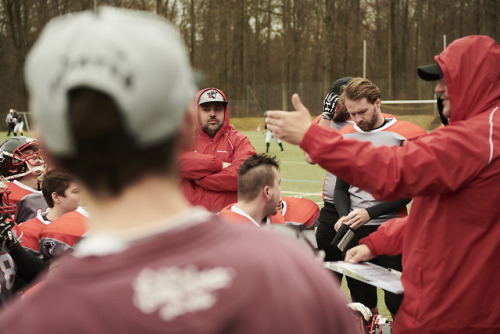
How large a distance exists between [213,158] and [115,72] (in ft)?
14.5

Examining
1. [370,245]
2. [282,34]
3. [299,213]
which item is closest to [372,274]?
[370,245]

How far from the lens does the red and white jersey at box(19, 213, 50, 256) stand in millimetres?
4133

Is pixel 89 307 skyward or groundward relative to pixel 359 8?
groundward

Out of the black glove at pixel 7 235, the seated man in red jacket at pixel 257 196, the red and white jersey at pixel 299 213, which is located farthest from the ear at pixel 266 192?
the black glove at pixel 7 235

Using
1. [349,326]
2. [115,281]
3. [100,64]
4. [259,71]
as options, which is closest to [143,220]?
[115,281]

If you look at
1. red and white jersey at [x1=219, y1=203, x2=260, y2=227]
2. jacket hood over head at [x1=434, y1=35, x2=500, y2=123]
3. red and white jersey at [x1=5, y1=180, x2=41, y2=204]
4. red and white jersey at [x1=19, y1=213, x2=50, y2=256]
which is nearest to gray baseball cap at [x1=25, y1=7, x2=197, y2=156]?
jacket hood over head at [x1=434, y1=35, x2=500, y2=123]

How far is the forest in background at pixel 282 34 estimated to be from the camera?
4925 centimetres

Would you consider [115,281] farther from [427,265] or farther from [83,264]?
[427,265]

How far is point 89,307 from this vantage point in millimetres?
931

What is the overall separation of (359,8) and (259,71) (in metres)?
12.1

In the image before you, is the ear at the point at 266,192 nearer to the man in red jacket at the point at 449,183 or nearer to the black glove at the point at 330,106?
the man in red jacket at the point at 449,183

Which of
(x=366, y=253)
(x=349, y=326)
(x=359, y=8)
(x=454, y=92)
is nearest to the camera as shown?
(x=349, y=326)

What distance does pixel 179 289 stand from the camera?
3.13 ft

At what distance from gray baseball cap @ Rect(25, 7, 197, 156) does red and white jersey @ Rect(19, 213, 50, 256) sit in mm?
3390
